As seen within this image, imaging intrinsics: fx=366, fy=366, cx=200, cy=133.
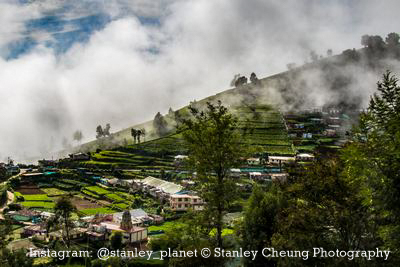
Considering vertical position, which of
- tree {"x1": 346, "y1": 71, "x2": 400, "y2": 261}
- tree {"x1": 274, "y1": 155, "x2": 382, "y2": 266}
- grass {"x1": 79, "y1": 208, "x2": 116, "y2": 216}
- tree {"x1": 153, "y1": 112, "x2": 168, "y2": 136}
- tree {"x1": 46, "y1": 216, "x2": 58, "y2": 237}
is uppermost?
tree {"x1": 153, "y1": 112, "x2": 168, "y2": 136}

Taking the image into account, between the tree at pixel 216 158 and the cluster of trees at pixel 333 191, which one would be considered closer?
the cluster of trees at pixel 333 191

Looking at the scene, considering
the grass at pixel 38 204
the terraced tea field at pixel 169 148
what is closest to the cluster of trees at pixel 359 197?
the grass at pixel 38 204

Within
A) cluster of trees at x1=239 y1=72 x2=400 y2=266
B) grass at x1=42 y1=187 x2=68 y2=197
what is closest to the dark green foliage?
grass at x1=42 y1=187 x2=68 y2=197

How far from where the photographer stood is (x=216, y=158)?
57.8 ft

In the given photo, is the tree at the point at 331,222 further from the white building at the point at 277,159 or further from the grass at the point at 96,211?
the white building at the point at 277,159

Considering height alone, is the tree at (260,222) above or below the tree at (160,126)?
below

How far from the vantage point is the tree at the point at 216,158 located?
57.7ft

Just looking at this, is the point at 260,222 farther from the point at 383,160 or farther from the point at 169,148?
the point at 169,148

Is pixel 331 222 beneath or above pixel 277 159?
above

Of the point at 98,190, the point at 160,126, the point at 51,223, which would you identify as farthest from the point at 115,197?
the point at 160,126

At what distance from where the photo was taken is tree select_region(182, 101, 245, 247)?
57.7 feet

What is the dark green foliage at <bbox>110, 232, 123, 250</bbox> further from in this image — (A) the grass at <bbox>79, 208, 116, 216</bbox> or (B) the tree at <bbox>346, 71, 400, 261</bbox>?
(B) the tree at <bbox>346, 71, 400, 261</bbox>

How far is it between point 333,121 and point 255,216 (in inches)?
5679

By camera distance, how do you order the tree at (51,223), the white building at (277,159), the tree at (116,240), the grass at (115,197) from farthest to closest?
the white building at (277,159) < the grass at (115,197) < the tree at (51,223) < the tree at (116,240)
